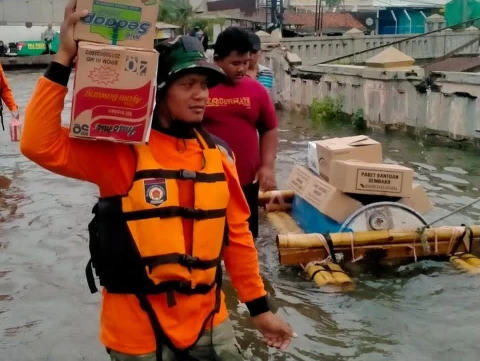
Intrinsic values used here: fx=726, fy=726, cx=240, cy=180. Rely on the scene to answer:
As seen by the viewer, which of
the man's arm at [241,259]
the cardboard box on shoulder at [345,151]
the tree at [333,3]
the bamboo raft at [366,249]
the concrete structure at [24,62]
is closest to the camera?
the man's arm at [241,259]

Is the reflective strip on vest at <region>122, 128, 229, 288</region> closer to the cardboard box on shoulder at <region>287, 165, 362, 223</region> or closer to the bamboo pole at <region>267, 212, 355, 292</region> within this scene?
the bamboo pole at <region>267, 212, 355, 292</region>

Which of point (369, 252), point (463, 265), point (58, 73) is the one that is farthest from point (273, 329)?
point (463, 265)

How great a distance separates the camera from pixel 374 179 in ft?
19.8

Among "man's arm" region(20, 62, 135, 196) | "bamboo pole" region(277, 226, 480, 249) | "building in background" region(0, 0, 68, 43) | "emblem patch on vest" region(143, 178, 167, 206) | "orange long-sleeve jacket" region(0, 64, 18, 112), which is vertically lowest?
"bamboo pole" region(277, 226, 480, 249)

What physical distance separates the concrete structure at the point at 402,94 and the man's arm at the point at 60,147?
936cm

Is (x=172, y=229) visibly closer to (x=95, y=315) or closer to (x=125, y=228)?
(x=125, y=228)

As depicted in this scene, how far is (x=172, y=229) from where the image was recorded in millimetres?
2613

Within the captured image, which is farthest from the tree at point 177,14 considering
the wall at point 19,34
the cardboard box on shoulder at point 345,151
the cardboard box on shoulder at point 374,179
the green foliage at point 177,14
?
the cardboard box on shoulder at point 374,179

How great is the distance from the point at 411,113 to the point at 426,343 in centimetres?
844

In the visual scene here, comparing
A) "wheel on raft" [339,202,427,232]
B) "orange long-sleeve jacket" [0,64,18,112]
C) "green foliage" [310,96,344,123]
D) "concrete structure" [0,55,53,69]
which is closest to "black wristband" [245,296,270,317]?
"wheel on raft" [339,202,427,232]

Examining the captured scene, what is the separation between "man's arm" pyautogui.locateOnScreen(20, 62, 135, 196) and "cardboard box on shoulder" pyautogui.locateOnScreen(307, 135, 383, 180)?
3.91 meters

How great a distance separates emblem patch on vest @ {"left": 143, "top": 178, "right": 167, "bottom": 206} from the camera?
2574mm

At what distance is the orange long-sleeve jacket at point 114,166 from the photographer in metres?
2.49

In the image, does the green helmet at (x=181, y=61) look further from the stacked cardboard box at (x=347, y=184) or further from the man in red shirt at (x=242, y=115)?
the stacked cardboard box at (x=347, y=184)
